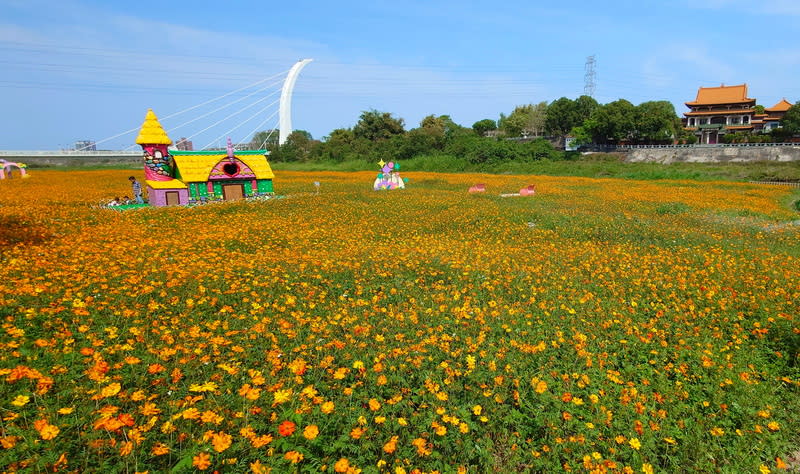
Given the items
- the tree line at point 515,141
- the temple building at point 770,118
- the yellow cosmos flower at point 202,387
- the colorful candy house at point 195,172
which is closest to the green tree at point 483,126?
the tree line at point 515,141

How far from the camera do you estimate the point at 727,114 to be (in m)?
56.7

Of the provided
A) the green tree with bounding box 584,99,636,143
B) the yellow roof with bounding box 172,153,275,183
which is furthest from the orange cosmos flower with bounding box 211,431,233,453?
the green tree with bounding box 584,99,636,143

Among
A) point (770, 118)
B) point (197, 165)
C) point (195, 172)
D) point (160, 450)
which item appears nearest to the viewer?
point (160, 450)

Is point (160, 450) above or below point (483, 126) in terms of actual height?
below

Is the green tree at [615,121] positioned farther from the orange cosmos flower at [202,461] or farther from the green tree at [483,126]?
the orange cosmos flower at [202,461]

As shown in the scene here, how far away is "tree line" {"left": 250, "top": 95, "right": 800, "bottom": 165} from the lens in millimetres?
46594

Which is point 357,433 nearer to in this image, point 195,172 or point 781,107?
point 195,172

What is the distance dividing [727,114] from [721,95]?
351cm

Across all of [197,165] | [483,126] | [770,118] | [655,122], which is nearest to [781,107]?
[770,118]

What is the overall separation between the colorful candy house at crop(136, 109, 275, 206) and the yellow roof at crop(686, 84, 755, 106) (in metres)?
67.7

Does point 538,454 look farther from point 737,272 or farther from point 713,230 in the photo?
point 713,230

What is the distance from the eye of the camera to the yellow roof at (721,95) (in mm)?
56562

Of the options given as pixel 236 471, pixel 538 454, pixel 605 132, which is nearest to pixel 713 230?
pixel 538 454

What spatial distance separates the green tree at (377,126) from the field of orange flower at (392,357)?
182 feet
